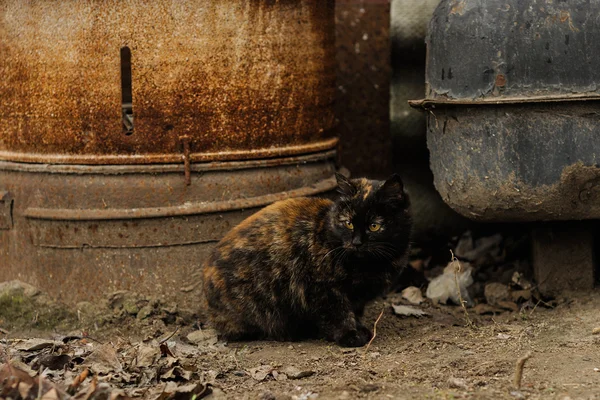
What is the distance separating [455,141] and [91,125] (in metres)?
1.93

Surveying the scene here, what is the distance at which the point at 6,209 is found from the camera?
446 cm

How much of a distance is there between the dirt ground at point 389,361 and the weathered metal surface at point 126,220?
279 millimetres

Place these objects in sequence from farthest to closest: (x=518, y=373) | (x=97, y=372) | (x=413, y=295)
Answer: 1. (x=413, y=295)
2. (x=97, y=372)
3. (x=518, y=373)

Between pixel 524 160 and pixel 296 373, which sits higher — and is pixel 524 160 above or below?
above

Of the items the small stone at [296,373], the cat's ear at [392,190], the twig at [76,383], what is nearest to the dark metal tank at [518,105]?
the cat's ear at [392,190]

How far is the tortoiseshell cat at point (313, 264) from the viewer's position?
3783 mm

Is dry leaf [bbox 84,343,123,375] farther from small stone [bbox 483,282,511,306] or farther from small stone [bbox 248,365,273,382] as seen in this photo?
small stone [bbox 483,282,511,306]

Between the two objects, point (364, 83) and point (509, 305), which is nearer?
point (509, 305)

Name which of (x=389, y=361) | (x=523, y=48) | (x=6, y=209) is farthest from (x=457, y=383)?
(x=6, y=209)

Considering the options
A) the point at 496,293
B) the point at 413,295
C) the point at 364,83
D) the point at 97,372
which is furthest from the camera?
the point at 364,83

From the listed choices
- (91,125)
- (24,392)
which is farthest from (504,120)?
(24,392)

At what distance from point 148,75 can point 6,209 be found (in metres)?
1.17

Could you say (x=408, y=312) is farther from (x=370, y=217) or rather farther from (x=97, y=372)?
(x=97, y=372)

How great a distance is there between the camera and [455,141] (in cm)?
396
